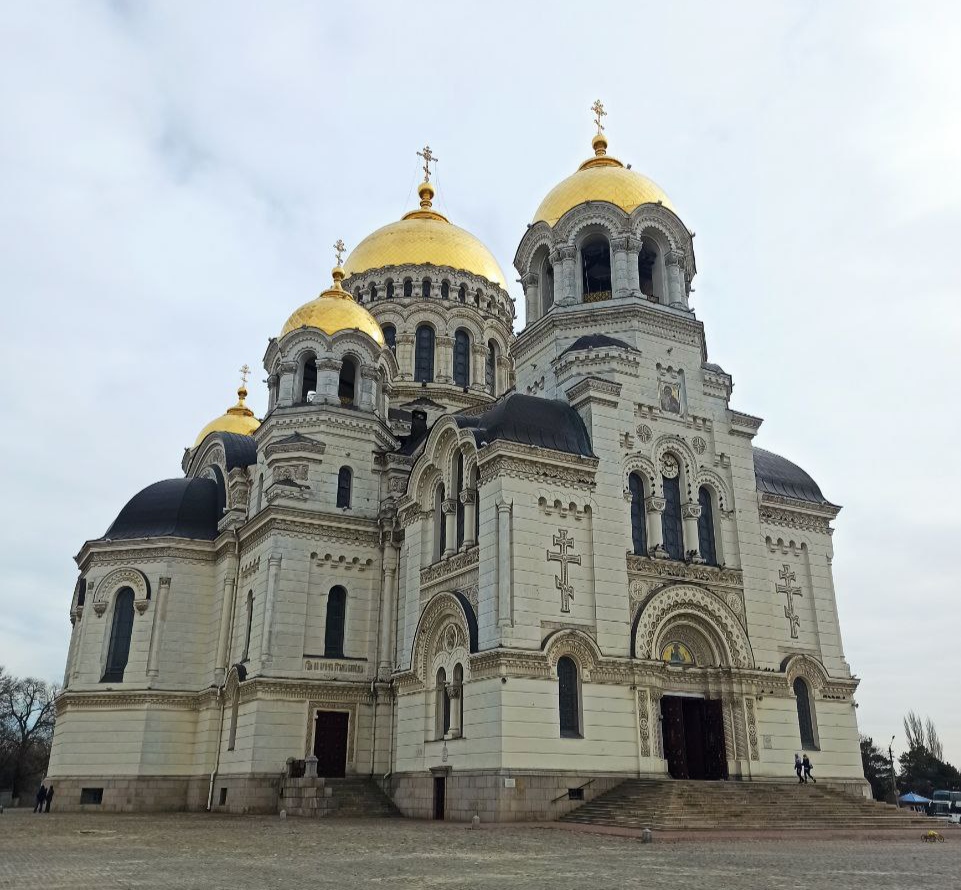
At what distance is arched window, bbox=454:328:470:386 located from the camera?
39.2 metres

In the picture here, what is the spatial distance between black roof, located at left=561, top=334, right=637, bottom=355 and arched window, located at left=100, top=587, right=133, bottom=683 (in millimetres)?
17123

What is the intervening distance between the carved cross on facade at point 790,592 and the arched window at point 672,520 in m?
3.61

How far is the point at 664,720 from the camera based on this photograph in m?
23.8

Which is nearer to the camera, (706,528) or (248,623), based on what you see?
(706,528)

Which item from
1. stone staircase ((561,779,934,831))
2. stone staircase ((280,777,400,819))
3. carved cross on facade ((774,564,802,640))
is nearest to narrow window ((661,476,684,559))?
carved cross on facade ((774,564,802,640))

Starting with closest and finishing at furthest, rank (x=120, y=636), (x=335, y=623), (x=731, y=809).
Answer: (x=731, y=809), (x=335, y=623), (x=120, y=636)

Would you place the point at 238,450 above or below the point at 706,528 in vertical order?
above

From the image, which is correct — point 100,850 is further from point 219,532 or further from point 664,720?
point 219,532

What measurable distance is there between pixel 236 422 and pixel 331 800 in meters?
20.6

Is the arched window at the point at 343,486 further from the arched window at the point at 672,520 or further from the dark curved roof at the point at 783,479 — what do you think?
the dark curved roof at the point at 783,479

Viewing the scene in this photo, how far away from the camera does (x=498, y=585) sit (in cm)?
2233

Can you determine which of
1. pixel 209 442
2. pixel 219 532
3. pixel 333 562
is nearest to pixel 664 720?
pixel 333 562

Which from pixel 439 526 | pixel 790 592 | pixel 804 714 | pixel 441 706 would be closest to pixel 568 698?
pixel 441 706

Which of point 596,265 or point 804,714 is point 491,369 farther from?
point 804,714
